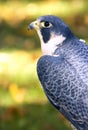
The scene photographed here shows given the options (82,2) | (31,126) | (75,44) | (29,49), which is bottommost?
(31,126)

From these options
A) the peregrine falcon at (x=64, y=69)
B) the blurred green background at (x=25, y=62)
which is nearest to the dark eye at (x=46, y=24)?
the peregrine falcon at (x=64, y=69)

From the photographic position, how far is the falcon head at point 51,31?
4.75 meters

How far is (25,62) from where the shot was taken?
891 cm

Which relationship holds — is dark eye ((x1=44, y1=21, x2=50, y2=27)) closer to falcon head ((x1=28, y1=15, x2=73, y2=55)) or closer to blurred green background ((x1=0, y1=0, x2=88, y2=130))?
falcon head ((x1=28, y1=15, x2=73, y2=55))

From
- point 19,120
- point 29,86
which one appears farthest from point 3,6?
point 19,120

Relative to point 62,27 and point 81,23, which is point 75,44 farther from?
point 81,23

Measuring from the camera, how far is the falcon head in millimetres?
4754

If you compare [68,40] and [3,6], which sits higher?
[3,6]

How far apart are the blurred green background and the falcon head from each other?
2.13 meters

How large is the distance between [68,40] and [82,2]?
786 cm

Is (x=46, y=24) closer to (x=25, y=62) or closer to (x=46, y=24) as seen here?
(x=46, y=24)

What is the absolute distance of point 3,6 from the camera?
12477 mm

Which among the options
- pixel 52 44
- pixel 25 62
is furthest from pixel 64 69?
pixel 25 62

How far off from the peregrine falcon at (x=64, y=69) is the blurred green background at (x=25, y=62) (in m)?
2.13
